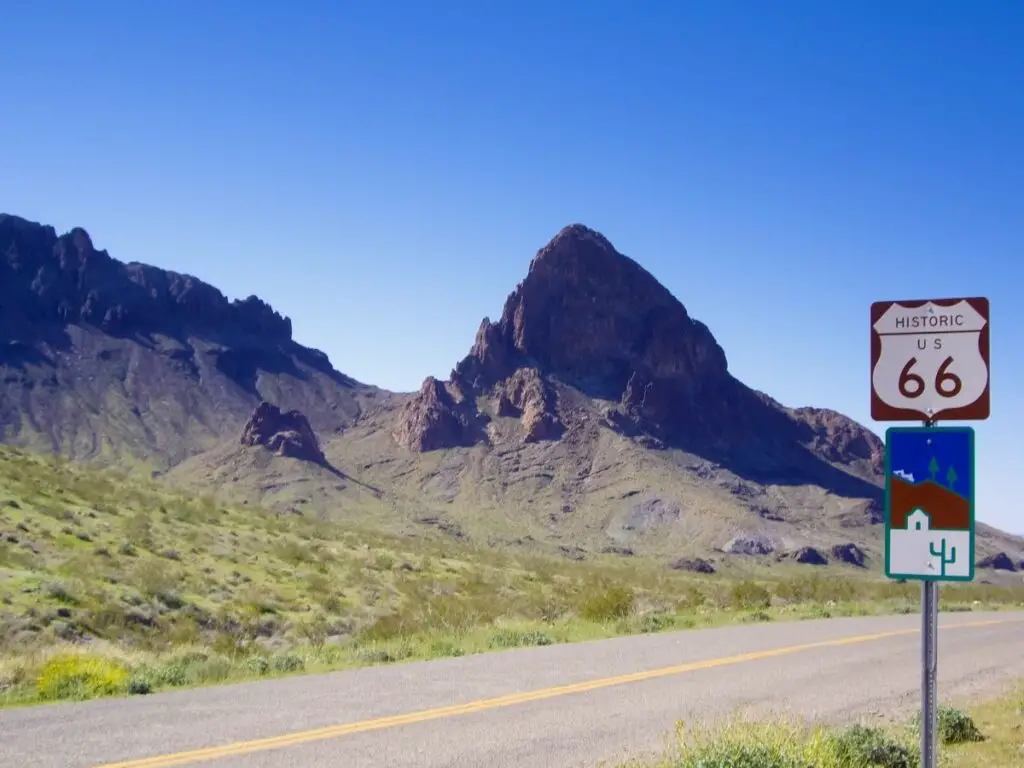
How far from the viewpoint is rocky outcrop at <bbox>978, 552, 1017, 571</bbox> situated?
361ft

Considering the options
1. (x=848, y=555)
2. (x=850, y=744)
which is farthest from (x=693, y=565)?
(x=850, y=744)

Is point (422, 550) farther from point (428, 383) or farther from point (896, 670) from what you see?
point (428, 383)

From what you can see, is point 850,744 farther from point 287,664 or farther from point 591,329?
point 591,329

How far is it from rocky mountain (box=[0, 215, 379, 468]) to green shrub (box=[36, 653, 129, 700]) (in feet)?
418

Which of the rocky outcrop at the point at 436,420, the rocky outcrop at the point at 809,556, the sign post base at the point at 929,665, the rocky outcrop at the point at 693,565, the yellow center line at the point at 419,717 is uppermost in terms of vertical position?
the rocky outcrop at the point at 436,420

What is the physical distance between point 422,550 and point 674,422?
10715 centimetres

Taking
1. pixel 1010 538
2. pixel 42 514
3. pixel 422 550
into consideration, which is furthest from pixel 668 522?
pixel 42 514

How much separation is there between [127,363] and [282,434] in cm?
5037

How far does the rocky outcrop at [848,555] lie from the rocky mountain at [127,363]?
295ft

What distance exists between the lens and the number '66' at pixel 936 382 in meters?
4.64

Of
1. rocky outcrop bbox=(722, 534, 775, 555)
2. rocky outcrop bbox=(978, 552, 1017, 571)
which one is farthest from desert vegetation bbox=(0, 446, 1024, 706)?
rocky outcrop bbox=(978, 552, 1017, 571)

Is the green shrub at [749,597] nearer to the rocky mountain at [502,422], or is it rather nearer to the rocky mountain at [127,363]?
the rocky mountain at [502,422]

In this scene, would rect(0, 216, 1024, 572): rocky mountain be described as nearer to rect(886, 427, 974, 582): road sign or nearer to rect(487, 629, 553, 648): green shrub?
rect(487, 629, 553, 648): green shrub

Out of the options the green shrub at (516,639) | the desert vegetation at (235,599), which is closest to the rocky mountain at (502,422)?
the desert vegetation at (235,599)
